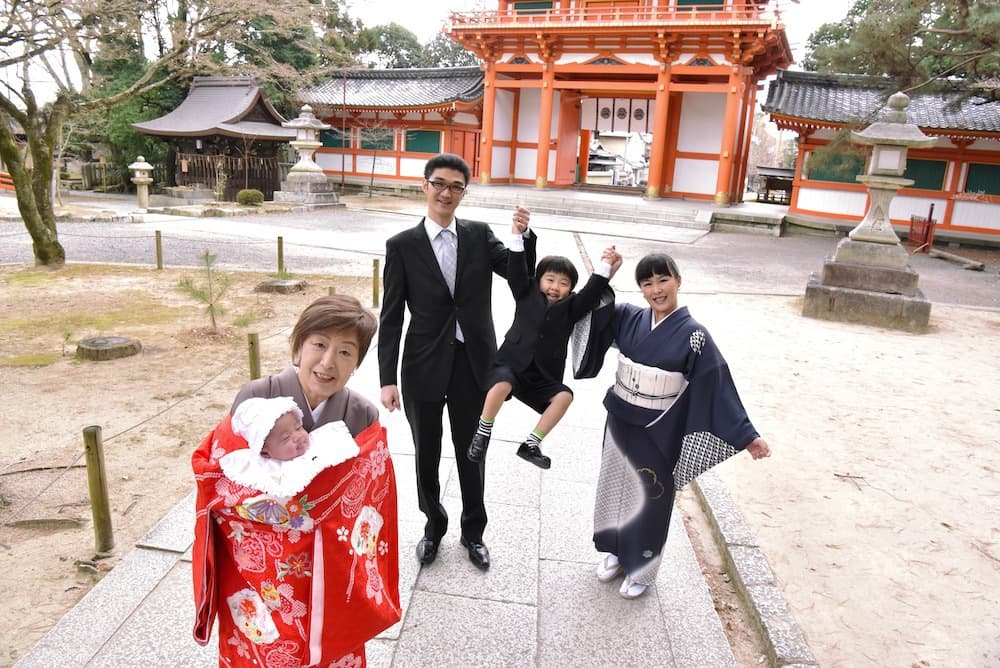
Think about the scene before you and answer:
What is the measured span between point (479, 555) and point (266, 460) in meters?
1.50

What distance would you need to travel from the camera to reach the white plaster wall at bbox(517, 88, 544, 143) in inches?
904

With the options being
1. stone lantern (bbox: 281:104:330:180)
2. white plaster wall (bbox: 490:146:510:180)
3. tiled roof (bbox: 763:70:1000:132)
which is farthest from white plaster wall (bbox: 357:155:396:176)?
tiled roof (bbox: 763:70:1000:132)

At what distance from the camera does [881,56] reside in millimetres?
13508

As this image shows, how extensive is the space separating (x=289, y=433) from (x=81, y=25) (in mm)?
8993

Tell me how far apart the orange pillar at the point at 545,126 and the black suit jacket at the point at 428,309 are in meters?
19.2

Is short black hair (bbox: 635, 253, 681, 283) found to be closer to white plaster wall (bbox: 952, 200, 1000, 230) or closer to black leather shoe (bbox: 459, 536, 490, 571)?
black leather shoe (bbox: 459, 536, 490, 571)

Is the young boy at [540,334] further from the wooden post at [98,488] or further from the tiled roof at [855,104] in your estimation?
the tiled roof at [855,104]

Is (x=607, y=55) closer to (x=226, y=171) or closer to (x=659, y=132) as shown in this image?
(x=659, y=132)

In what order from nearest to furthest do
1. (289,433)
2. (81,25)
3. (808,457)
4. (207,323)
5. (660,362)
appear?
(289,433)
(660,362)
(808,457)
(207,323)
(81,25)

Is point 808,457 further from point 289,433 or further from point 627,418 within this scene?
point 289,433

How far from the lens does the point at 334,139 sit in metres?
25.3

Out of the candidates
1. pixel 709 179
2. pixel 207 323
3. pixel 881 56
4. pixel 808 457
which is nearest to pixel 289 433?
pixel 808 457

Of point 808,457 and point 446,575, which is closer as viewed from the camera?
point 446,575

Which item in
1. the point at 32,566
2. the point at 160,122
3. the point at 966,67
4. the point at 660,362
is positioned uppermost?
the point at 966,67
